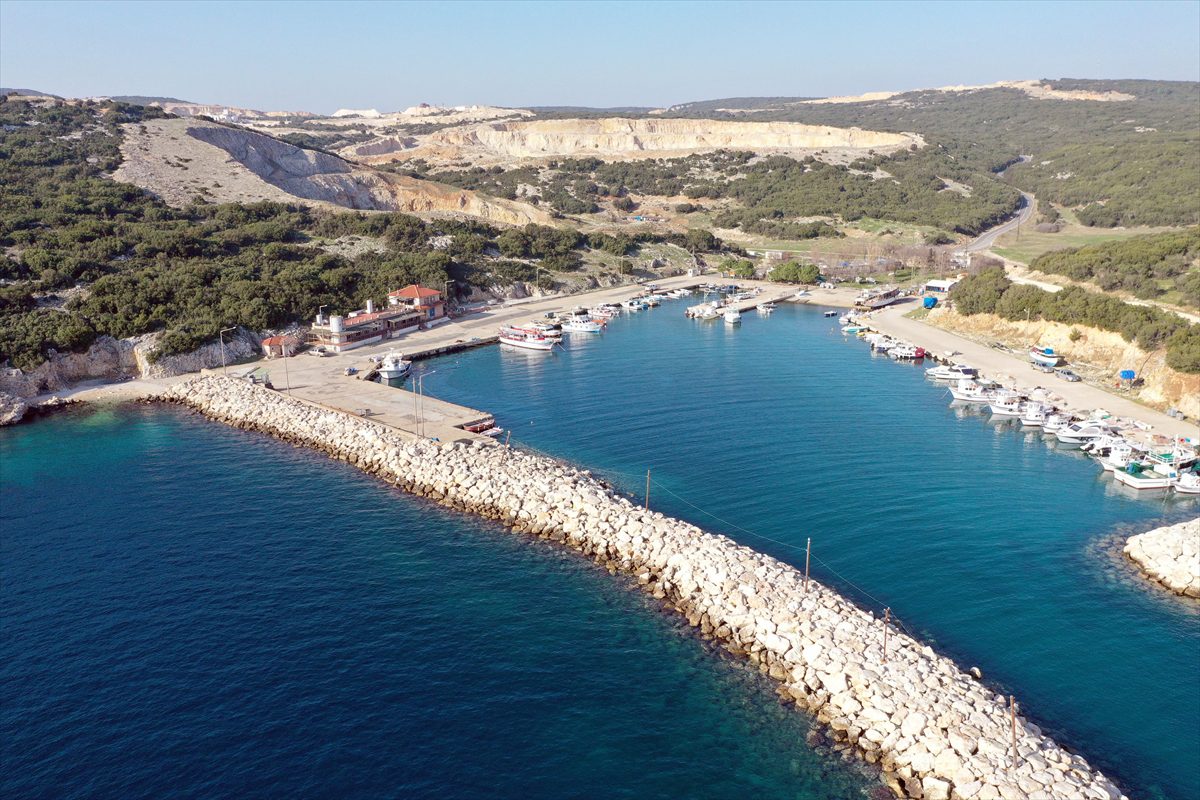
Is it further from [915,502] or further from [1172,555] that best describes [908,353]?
[1172,555]

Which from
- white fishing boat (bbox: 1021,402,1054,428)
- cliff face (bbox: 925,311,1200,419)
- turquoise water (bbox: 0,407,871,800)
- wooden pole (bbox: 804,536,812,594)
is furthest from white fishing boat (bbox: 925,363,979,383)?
turquoise water (bbox: 0,407,871,800)

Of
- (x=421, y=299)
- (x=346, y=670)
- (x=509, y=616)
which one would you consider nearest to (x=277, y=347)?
(x=421, y=299)

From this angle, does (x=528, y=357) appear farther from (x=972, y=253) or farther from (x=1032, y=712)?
(x=972, y=253)

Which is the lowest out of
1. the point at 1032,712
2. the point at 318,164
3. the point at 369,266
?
the point at 1032,712

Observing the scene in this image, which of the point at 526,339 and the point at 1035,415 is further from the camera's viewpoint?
the point at 526,339

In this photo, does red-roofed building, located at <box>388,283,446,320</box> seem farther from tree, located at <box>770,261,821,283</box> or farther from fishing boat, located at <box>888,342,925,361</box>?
tree, located at <box>770,261,821,283</box>

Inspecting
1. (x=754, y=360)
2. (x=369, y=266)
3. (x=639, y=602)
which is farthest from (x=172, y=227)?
(x=639, y=602)
